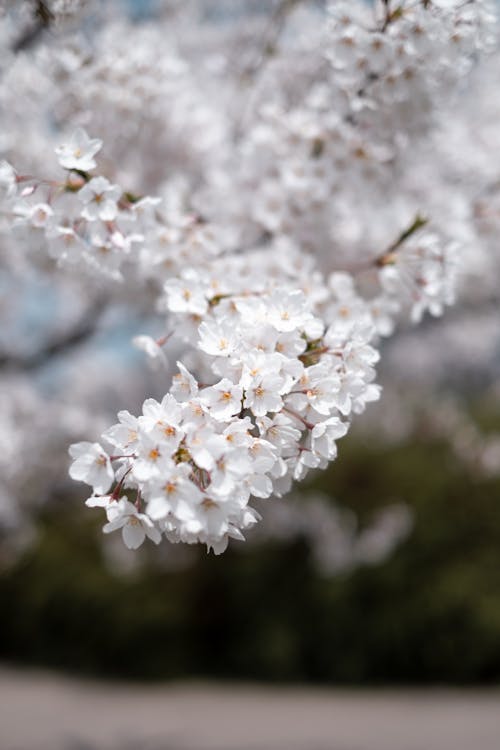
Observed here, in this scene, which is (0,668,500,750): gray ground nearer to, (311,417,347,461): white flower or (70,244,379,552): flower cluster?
(70,244,379,552): flower cluster

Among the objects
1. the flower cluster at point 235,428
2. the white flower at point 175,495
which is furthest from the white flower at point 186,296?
the white flower at point 175,495

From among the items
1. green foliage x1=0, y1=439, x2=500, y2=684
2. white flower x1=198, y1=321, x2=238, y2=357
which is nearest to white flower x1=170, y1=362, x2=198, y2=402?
white flower x1=198, y1=321, x2=238, y2=357

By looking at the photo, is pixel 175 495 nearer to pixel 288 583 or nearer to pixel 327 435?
pixel 327 435

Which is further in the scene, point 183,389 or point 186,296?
point 186,296

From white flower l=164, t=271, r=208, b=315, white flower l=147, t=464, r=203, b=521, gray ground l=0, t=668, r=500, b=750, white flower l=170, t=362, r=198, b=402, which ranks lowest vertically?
gray ground l=0, t=668, r=500, b=750

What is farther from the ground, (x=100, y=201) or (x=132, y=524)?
(x=100, y=201)

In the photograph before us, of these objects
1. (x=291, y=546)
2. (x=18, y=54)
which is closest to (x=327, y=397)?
(x=18, y=54)

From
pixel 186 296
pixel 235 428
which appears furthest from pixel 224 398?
pixel 186 296
